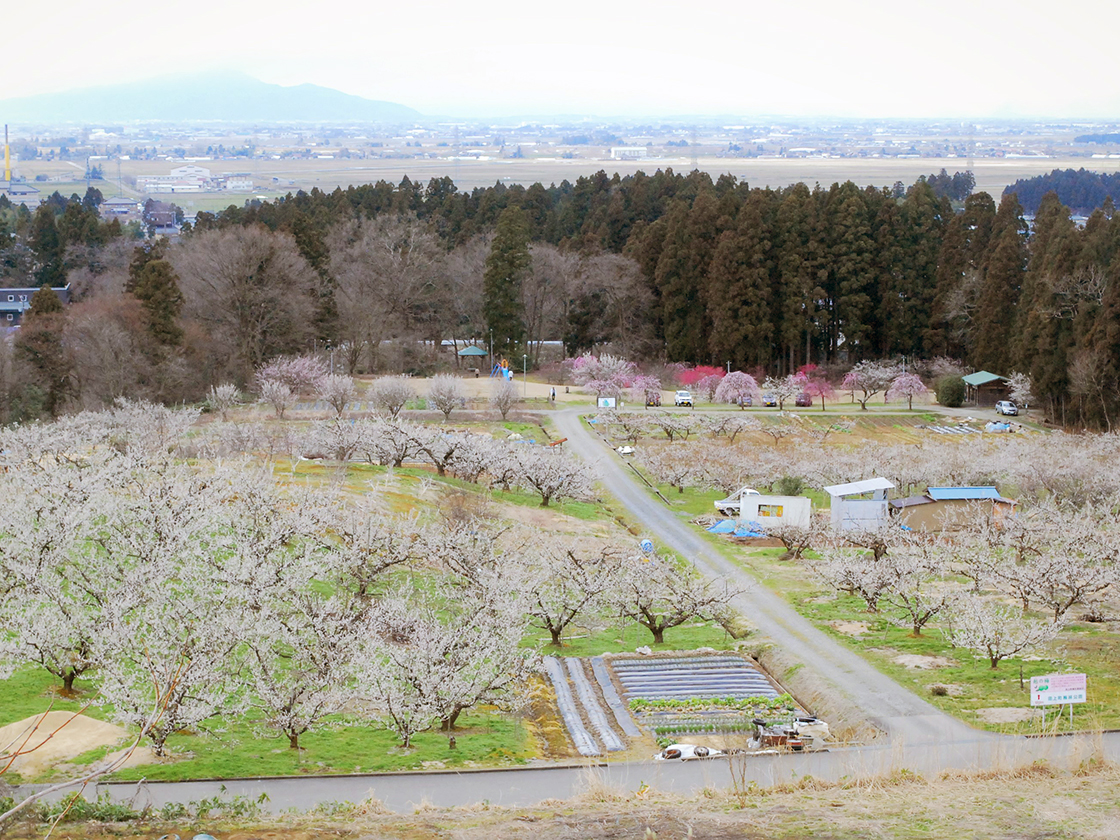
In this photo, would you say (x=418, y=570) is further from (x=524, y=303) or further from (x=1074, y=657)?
(x=524, y=303)

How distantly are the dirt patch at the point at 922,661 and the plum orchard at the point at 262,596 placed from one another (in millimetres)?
4128

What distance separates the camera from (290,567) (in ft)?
69.5

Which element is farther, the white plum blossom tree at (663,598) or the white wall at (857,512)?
the white wall at (857,512)

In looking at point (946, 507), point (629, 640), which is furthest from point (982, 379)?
point (629, 640)

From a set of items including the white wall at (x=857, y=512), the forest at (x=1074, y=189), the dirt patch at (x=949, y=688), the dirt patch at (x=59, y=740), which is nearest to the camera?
the dirt patch at (x=59, y=740)

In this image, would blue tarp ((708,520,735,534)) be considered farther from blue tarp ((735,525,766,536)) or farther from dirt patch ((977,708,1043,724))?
dirt patch ((977,708,1043,724))

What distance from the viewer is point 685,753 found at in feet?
54.4

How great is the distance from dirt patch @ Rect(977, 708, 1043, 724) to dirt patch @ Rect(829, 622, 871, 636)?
16.1 ft

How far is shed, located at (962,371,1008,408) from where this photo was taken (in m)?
54.5

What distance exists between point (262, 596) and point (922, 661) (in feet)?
41.1

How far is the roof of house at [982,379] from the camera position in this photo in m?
54.5

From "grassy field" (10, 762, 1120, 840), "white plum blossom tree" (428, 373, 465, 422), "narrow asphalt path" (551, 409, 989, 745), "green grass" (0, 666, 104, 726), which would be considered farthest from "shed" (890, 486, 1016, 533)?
A: "green grass" (0, 666, 104, 726)

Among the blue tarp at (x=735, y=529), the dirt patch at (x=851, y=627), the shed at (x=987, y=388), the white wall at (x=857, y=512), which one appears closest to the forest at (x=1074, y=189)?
the shed at (x=987, y=388)

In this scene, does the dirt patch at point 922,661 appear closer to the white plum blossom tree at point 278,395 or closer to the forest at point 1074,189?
the white plum blossom tree at point 278,395
